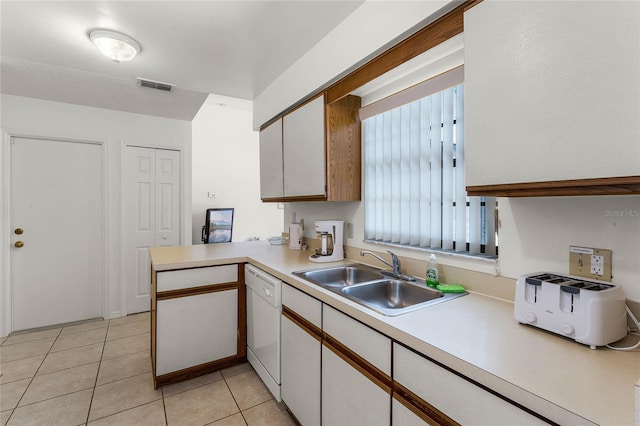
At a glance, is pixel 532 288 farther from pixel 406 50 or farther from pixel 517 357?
pixel 406 50

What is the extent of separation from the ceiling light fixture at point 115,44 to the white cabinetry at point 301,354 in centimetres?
192

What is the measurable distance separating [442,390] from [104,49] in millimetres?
2651

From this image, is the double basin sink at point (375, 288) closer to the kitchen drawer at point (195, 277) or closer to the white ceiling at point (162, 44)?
the kitchen drawer at point (195, 277)

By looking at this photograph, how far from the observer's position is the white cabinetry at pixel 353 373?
1104 millimetres

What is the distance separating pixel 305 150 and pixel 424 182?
3.08 feet

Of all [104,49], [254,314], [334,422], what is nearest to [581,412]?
[334,422]

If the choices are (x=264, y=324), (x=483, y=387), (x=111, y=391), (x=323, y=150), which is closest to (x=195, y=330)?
(x=264, y=324)

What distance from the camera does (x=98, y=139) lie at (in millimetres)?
3359

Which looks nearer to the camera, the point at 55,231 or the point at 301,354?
the point at 301,354

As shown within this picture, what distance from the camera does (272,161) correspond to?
2.83 m

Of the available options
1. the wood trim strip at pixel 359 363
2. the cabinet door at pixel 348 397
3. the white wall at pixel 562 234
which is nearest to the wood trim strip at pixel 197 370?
the cabinet door at pixel 348 397

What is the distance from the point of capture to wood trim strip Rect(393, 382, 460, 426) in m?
0.89

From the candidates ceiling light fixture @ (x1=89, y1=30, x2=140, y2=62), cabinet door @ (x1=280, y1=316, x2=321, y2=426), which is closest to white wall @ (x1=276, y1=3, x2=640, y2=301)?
cabinet door @ (x1=280, y1=316, x2=321, y2=426)

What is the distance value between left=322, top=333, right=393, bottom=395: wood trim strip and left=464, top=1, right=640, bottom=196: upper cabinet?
30.6 inches
